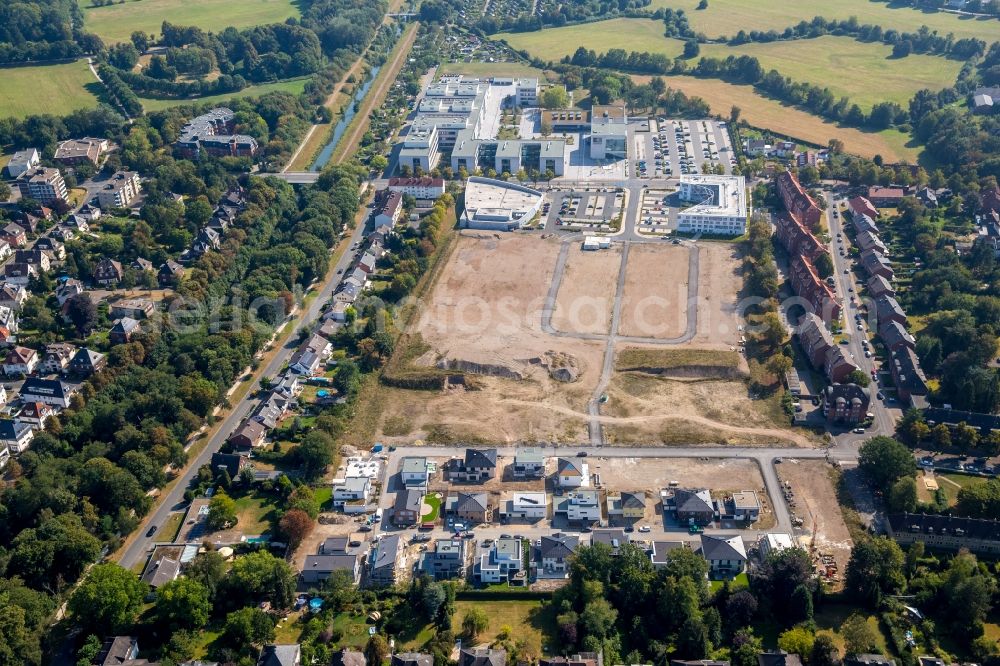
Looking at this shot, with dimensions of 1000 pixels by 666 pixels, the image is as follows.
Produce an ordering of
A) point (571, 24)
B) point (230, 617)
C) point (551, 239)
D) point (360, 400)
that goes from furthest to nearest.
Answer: point (571, 24) → point (551, 239) → point (360, 400) → point (230, 617)

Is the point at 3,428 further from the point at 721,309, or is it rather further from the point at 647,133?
the point at 647,133

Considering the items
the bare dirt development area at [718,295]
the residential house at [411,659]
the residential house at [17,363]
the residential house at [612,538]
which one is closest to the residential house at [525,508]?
the residential house at [612,538]

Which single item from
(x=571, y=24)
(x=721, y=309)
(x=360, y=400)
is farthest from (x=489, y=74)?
(x=360, y=400)

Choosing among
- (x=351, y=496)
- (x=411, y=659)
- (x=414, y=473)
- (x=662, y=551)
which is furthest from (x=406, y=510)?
(x=662, y=551)

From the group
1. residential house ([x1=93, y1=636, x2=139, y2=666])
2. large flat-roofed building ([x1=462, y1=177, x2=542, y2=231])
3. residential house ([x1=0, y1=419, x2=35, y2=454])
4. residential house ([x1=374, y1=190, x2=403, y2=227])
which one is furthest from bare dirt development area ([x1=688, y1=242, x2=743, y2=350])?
residential house ([x1=0, y1=419, x2=35, y2=454])

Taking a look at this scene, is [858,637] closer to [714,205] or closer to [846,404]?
[846,404]

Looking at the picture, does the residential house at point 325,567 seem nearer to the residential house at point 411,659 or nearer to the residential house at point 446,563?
the residential house at point 446,563
